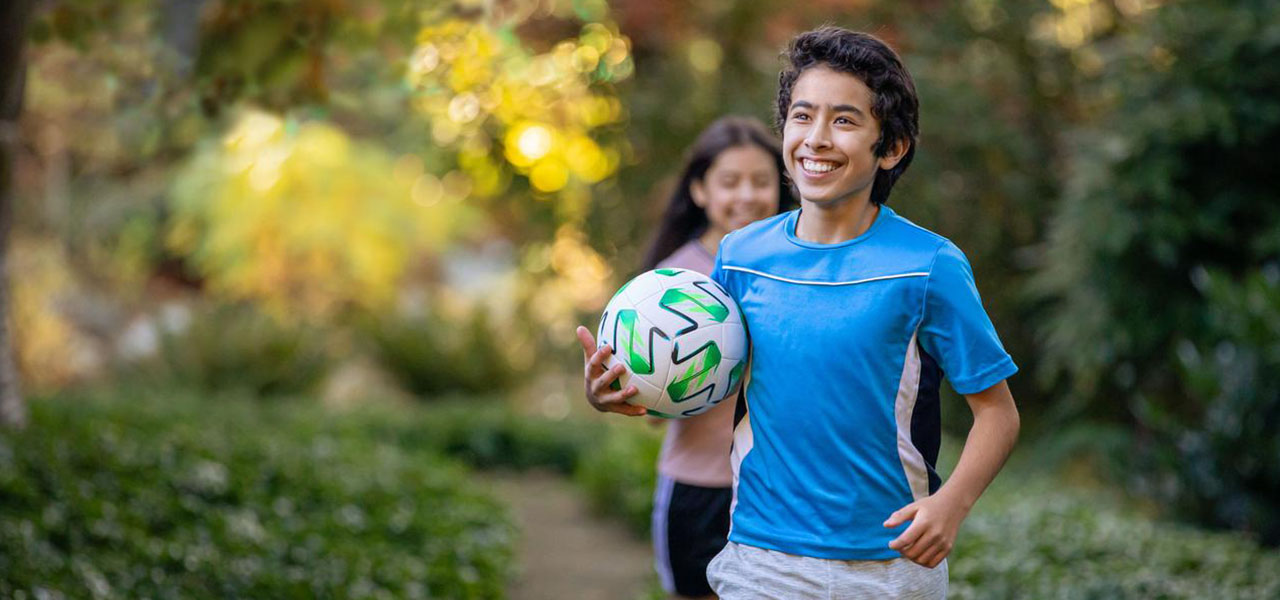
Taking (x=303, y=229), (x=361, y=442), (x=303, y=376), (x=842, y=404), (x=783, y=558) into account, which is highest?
(x=303, y=229)

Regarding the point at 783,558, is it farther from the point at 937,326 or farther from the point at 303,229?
the point at 303,229

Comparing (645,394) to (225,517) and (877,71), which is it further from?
(225,517)

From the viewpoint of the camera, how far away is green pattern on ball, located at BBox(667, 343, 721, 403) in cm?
253

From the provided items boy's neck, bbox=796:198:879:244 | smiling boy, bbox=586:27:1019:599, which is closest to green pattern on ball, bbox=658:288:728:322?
smiling boy, bbox=586:27:1019:599

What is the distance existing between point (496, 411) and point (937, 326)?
9.33 metres

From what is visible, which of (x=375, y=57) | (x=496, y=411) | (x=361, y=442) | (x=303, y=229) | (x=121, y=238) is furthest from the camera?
(x=121, y=238)

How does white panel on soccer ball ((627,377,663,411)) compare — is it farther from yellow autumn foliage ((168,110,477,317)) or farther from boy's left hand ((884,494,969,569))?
yellow autumn foliage ((168,110,477,317))

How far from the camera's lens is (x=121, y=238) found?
21.1 meters

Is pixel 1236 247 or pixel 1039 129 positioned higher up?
pixel 1039 129

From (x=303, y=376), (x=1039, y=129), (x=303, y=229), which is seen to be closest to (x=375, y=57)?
(x=1039, y=129)

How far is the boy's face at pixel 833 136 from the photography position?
7.74 ft

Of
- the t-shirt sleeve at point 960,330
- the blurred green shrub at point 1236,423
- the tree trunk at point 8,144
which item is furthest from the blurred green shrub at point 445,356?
the t-shirt sleeve at point 960,330

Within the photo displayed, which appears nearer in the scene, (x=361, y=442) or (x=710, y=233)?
(x=710, y=233)

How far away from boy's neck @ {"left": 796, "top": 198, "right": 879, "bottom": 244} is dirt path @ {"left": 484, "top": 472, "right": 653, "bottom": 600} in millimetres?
3912
